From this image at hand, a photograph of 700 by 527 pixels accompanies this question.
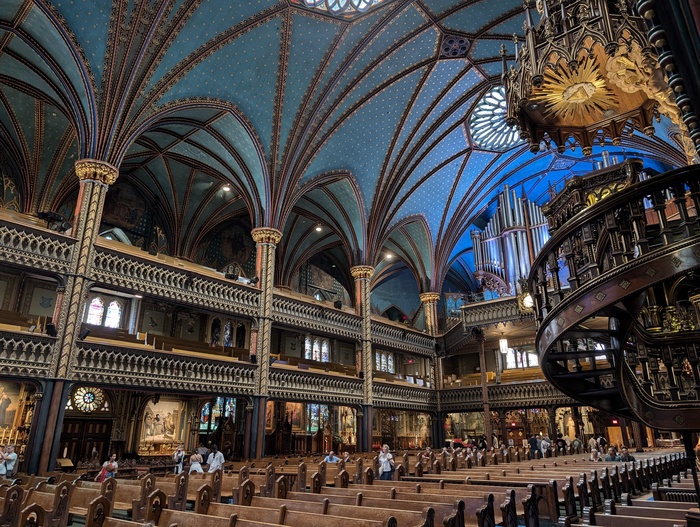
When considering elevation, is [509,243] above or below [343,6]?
below

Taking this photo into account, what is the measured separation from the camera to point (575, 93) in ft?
30.2

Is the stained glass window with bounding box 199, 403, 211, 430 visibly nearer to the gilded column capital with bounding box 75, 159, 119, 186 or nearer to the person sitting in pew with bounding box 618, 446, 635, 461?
the gilded column capital with bounding box 75, 159, 119, 186

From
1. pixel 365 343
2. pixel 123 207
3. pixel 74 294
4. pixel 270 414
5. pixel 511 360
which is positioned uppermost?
pixel 123 207

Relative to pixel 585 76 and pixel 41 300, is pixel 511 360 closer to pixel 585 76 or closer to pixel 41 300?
pixel 585 76

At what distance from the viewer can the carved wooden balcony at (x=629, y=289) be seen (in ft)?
20.1

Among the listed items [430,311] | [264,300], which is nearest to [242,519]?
[264,300]

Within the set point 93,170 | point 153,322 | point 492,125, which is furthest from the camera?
point 492,125

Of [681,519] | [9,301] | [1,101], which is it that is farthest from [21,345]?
[681,519]

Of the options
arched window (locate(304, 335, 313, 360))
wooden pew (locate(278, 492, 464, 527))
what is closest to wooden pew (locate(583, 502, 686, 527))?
wooden pew (locate(278, 492, 464, 527))

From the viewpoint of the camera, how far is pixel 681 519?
5.02m

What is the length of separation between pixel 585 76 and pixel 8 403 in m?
21.1

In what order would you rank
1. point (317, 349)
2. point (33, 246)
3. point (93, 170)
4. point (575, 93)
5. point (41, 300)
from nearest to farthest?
1. point (575, 93)
2. point (33, 246)
3. point (93, 170)
4. point (41, 300)
5. point (317, 349)

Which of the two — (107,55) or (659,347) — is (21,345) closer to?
(107,55)

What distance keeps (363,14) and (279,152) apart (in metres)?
6.27
